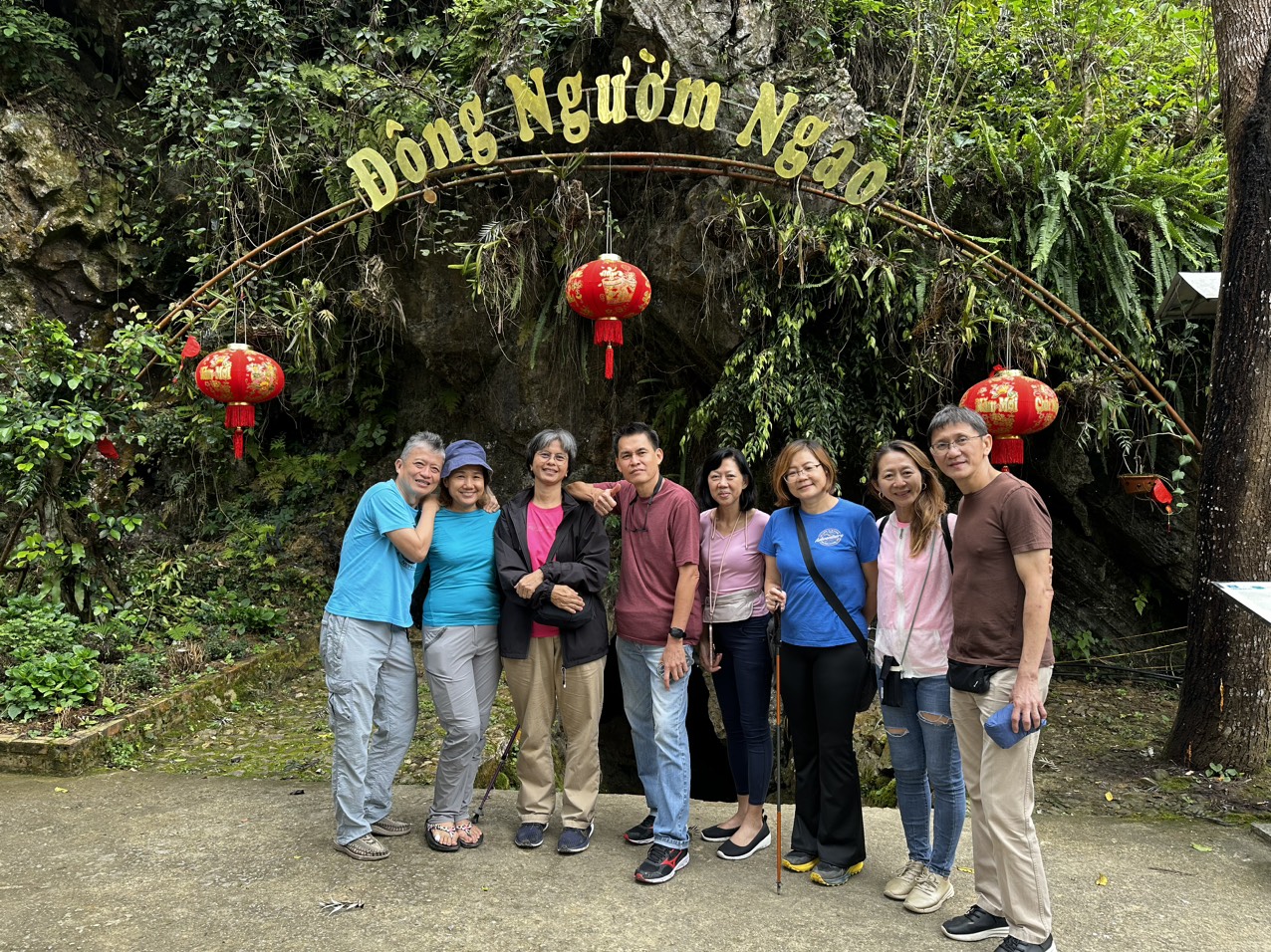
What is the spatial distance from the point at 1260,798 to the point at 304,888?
5114 mm

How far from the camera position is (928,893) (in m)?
3.44

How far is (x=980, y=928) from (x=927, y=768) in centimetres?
58

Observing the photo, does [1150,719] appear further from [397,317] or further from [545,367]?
[397,317]

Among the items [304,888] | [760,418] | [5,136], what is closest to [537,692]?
[304,888]

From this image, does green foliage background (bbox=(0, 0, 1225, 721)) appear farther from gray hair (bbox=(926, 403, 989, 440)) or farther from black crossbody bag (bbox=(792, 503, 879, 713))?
gray hair (bbox=(926, 403, 989, 440))

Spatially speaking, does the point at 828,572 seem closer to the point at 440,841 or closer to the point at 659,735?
the point at 659,735

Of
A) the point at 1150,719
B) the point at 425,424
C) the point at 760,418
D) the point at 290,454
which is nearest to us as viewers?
the point at 1150,719

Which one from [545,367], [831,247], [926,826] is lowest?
[926,826]

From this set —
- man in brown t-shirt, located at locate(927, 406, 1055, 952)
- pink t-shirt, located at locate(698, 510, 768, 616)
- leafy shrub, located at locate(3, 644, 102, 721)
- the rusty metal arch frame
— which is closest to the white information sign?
man in brown t-shirt, located at locate(927, 406, 1055, 952)

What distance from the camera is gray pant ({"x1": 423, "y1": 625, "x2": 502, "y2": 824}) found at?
12.9ft

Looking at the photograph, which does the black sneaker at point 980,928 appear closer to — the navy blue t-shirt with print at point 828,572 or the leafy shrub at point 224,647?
the navy blue t-shirt with print at point 828,572

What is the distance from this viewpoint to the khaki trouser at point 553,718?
3.98 m

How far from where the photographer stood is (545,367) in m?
8.73

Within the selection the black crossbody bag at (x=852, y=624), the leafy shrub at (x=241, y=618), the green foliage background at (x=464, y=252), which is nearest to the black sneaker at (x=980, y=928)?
the black crossbody bag at (x=852, y=624)
